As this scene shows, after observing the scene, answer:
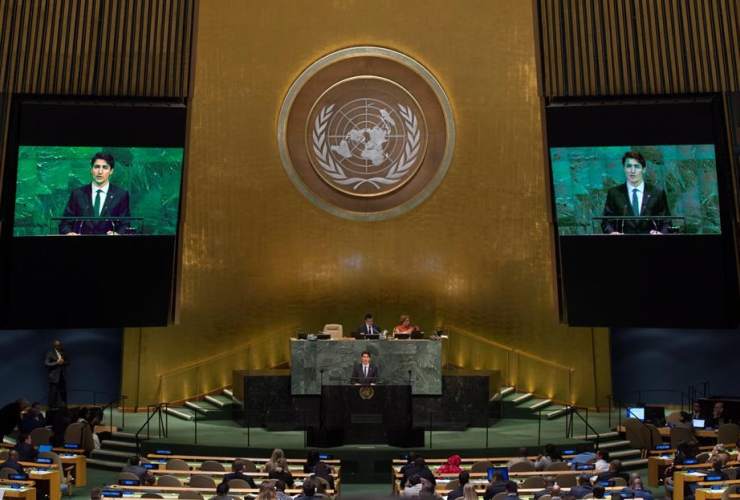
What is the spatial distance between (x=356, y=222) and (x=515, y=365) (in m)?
4.01

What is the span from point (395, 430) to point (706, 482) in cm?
536

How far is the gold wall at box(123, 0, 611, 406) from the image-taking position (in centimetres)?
1900

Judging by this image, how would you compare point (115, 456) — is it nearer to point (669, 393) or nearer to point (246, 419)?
point (246, 419)

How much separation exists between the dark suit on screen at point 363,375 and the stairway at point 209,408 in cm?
266

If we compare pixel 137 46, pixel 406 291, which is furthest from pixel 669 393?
pixel 137 46

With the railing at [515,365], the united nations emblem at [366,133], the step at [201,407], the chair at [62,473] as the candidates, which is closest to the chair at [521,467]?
the chair at [62,473]

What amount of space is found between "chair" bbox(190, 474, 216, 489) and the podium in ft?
14.4

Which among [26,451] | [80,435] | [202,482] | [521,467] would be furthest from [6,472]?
[521,467]

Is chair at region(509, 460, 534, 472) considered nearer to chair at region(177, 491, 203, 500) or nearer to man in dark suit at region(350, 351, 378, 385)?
man in dark suit at region(350, 351, 378, 385)

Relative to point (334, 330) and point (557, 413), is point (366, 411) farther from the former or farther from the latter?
point (557, 413)

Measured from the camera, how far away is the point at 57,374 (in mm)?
17797

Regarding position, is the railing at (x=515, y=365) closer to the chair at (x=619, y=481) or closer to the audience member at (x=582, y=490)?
the chair at (x=619, y=481)

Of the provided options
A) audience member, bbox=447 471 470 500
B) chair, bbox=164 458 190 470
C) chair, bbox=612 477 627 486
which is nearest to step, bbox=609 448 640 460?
chair, bbox=612 477 627 486

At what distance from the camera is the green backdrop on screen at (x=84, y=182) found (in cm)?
1675
